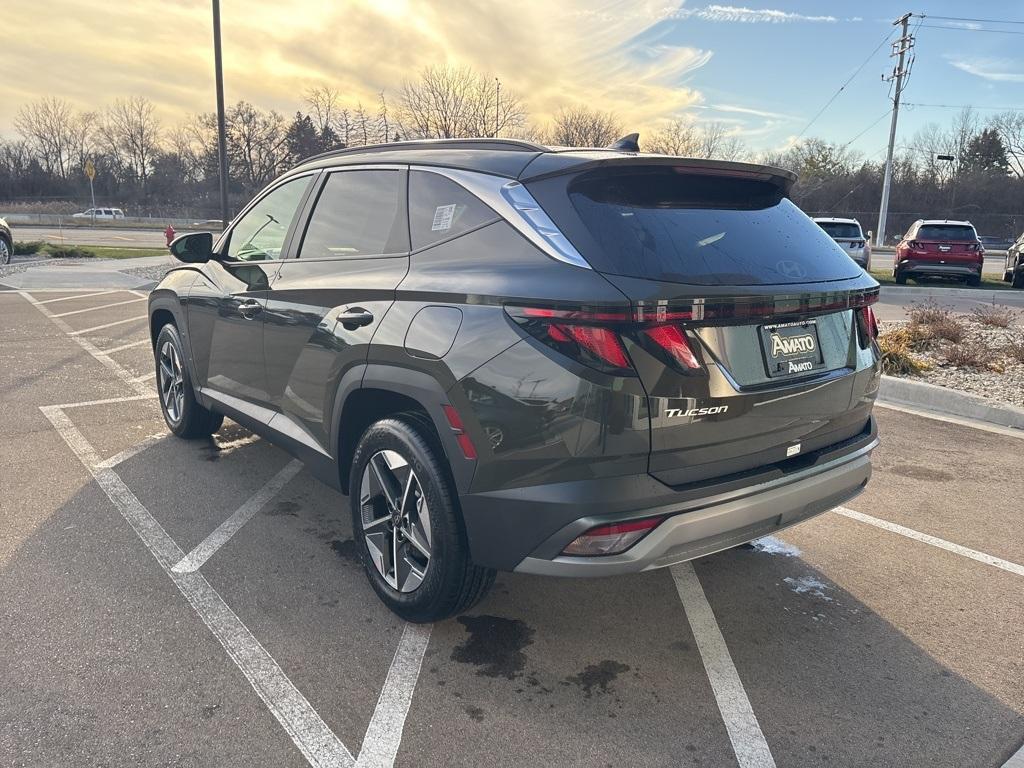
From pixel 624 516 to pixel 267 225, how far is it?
9.58 ft

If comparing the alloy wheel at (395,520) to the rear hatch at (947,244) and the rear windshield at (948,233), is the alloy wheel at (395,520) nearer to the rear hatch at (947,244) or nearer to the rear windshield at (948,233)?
the rear hatch at (947,244)

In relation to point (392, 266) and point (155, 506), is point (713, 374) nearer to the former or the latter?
point (392, 266)

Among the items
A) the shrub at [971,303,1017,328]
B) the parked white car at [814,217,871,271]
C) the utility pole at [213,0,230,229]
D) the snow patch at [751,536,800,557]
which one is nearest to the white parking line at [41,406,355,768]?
the snow patch at [751,536,800,557]

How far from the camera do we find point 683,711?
253cm

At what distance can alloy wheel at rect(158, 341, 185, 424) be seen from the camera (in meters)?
5.25

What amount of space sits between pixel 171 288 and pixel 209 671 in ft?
10.6

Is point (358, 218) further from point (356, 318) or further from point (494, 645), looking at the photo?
point (494, 645)

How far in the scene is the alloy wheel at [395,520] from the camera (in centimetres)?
289

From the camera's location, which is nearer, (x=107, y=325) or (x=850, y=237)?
(x=107, y=325)

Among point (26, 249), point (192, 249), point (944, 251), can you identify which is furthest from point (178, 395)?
point (26, 249)

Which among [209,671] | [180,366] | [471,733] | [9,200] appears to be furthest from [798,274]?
[9,200]

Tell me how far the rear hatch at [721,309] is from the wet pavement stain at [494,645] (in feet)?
3.27

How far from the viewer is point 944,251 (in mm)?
17641

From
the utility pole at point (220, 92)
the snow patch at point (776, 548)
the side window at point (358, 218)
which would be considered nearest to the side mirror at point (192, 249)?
the side window at point (358, 218)
